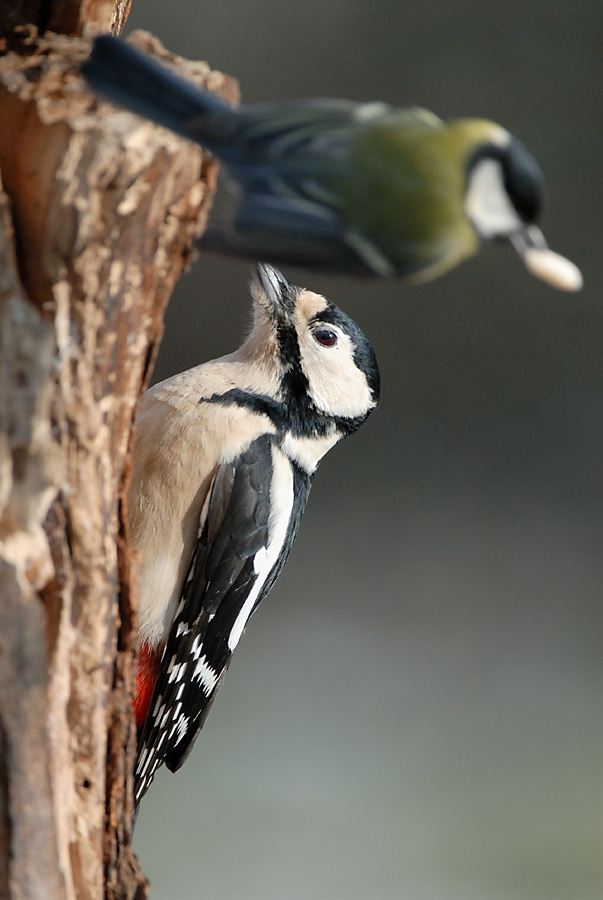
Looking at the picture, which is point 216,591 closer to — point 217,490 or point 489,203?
point 217,490

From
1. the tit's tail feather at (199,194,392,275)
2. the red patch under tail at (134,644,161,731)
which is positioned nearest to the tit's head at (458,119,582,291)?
the tit's tail feather at (199,194,392,275)

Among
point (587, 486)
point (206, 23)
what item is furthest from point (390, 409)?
point (206, 23)

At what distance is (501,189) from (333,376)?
43cm

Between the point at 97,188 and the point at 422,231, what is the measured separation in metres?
0.23

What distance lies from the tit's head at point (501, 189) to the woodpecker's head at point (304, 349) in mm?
401

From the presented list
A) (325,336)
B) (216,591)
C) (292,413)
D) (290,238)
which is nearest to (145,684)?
(216,591)

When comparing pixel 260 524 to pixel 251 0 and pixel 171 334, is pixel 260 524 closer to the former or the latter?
pixel 171 334

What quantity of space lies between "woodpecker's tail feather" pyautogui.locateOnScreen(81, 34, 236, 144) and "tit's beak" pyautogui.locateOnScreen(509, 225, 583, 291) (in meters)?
0.23

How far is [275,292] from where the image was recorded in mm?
1073

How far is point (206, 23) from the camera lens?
3100 mm

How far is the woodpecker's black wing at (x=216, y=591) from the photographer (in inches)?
37.9

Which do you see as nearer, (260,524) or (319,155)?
(319,155)

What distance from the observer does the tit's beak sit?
1.97 feet

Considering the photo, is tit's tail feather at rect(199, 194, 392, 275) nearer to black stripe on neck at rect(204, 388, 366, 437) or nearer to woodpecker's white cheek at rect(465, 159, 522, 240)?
woodpecker's white cheek at rect(465, 159, 522, 240)
